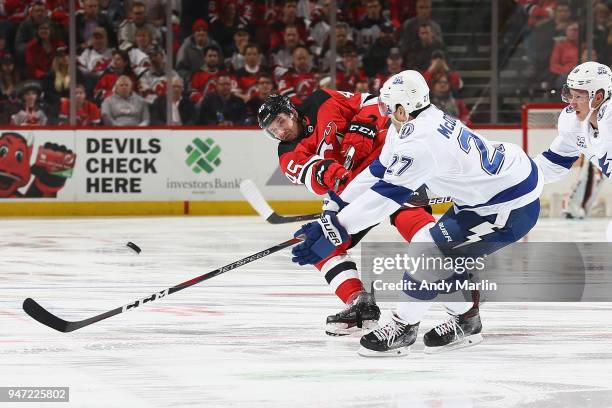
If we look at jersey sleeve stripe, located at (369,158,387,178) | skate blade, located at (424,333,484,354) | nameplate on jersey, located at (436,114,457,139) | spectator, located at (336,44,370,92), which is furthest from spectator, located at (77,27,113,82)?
nameplate on jersey, located at (436,114,457,139)

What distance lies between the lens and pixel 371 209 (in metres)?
4.04

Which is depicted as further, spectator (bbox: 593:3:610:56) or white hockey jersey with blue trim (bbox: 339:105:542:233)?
spectator (bbox: 593:3:610:56)

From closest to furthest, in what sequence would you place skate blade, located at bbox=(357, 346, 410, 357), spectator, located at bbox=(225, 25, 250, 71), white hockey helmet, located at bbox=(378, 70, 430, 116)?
1. white hockey helmet, located at bbox=(378, 70, 430, 116)
2. skate blade, located at bbox=(357, 346, 410, 357)
3. spectator, located at bbox=(225, 25, 250, 71)

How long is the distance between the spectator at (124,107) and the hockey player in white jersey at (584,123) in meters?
6.81

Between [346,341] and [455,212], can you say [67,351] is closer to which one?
[346,341]

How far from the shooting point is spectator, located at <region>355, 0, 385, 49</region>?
11.8m

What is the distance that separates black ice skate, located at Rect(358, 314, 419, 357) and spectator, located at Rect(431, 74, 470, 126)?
728 centimetres

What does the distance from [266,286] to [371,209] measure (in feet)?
7.87

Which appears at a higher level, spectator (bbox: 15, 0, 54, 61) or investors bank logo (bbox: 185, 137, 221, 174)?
spectator (bbox: 15, 0, 54, 61)

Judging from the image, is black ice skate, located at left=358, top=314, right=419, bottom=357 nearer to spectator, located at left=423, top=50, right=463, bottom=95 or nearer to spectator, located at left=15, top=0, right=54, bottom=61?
spectator, located at left=423, top=50, right=463, bottom=95

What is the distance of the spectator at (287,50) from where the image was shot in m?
11.7

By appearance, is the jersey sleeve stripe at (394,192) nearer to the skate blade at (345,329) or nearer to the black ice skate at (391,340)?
the black ice skate at (391,340)

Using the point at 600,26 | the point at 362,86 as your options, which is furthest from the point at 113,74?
the point at 600,26

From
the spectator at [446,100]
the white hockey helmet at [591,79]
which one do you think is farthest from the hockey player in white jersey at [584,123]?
the spectator at [446,100]
